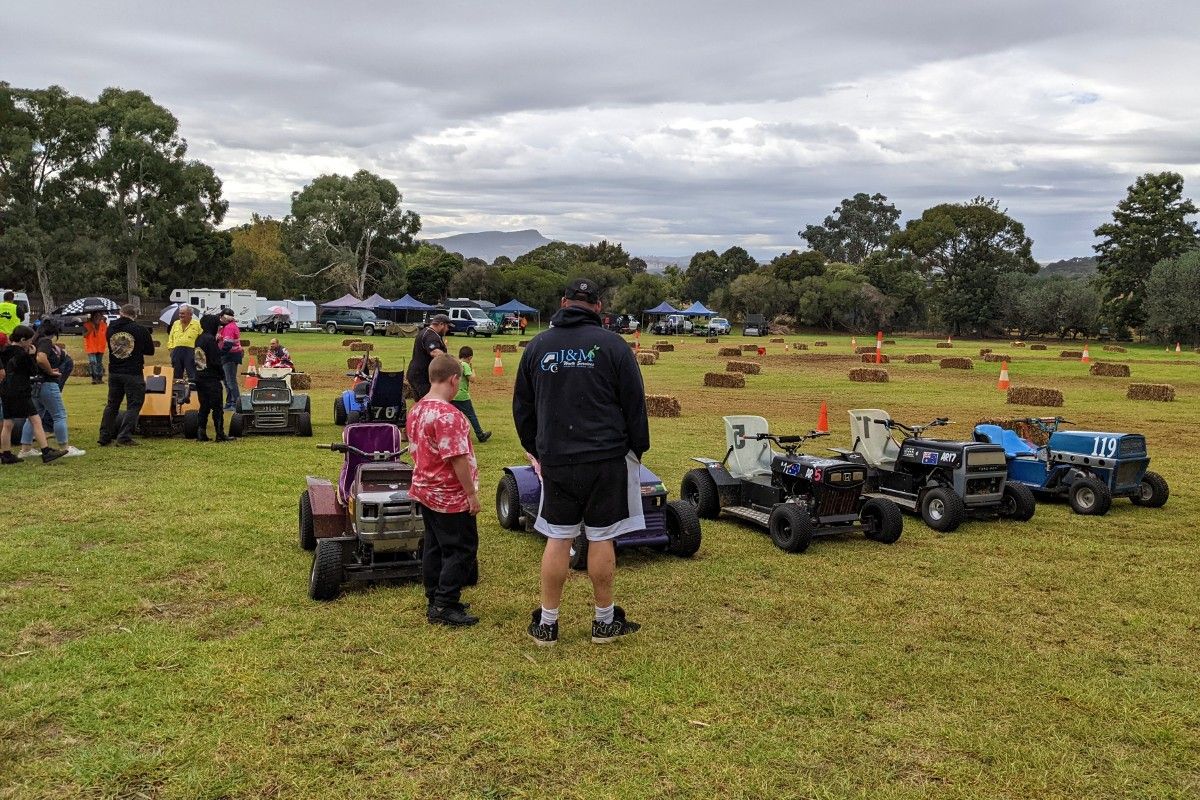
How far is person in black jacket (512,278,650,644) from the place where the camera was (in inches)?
194

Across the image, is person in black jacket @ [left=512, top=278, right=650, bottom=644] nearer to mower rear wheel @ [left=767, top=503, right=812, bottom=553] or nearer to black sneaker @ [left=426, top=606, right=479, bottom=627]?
black sneaker @ [left=426, top=606, right=479, bottom=627]

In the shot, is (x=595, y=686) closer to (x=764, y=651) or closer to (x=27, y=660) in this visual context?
(x=764, y=651)

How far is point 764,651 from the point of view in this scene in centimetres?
511

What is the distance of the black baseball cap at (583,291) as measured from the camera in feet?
16.6

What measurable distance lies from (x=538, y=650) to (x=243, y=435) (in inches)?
372

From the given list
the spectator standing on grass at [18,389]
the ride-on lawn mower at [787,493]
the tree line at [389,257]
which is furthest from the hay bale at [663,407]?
the tree line at [389,257]

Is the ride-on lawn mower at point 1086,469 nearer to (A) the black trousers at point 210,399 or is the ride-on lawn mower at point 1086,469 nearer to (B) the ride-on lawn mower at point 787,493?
(B) the ride-on lawn mower at point 787,493

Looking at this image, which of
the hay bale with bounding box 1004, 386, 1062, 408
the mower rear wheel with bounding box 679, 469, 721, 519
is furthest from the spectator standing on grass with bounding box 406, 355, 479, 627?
the hay bale with bounding box 1004, 386, 1062, 408

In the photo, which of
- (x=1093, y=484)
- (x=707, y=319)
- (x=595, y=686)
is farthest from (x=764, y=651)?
(x=707, y=319)

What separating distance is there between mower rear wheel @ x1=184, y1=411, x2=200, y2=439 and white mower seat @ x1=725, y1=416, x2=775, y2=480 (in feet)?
26.1

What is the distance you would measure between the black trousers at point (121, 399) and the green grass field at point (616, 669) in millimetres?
3018

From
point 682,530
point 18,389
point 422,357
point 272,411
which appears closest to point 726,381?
point 272,411

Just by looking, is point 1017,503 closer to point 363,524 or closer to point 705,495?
point 705,495

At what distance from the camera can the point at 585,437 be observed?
4922mm
